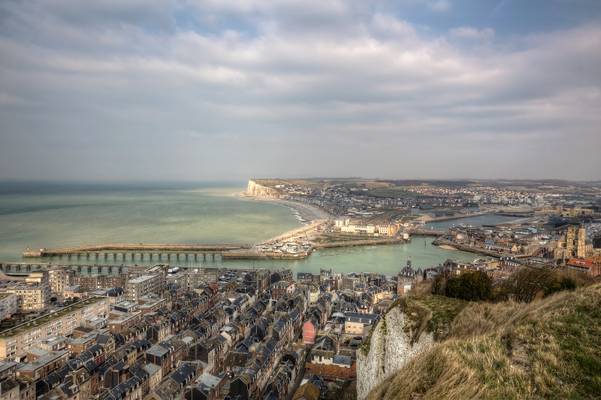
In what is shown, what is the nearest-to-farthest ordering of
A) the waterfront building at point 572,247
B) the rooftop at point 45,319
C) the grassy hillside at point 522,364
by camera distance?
the grassy hillside at point 522,364 → the rooftop at point 45,319 → the waterfront building at point 572,247

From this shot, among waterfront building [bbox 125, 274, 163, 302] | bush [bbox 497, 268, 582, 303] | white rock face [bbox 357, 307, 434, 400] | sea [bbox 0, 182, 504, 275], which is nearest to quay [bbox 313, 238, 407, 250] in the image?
sea [bbox 0, 182, 504, 275]

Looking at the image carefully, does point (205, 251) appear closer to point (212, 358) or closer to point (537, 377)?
point (212, 358)

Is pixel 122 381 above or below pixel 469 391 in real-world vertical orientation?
below

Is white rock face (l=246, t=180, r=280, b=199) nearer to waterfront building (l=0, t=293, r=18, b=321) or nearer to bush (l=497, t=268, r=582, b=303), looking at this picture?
waterfront building (l=0, t=293, r=18, b=321)

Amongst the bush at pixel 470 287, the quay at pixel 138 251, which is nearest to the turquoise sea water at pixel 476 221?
the quay at pixel 138 251

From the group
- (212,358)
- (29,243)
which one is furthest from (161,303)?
(29,243)

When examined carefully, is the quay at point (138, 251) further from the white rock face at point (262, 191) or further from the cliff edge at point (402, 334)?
the white rock face at point (262, 191)
